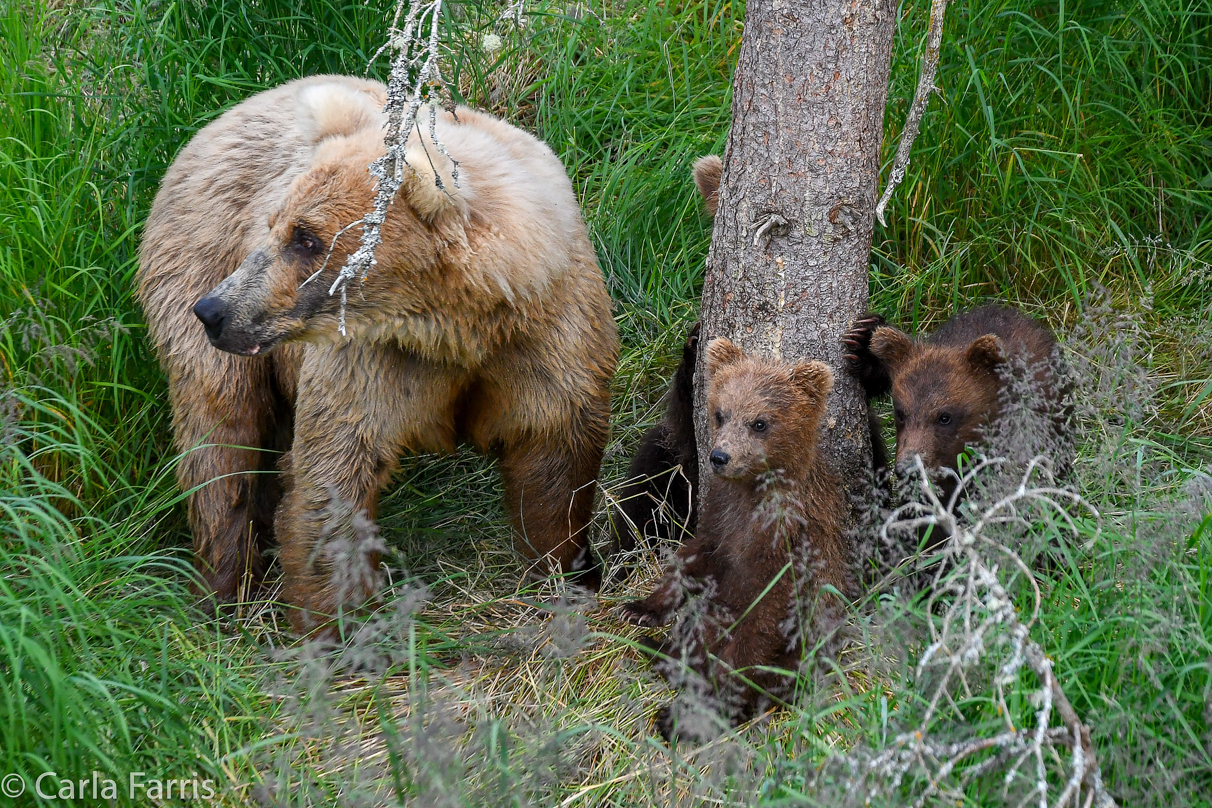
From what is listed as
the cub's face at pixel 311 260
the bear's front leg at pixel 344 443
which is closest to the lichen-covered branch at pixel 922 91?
the cub's face at pixel 311 260

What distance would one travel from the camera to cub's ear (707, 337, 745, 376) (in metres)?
3.78

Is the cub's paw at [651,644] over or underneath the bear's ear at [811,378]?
underneath

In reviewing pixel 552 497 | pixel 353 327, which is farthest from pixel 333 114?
pixel 552 497

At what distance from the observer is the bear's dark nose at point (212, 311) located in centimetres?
357

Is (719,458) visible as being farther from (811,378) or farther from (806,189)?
(806,189)

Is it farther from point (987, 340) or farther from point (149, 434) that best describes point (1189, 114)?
point (149, 434)

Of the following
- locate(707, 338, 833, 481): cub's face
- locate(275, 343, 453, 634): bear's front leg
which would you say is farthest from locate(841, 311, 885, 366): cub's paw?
locate(275, 343, 453, 634): bear's front leg

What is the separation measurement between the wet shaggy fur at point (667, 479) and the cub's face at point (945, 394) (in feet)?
2.69

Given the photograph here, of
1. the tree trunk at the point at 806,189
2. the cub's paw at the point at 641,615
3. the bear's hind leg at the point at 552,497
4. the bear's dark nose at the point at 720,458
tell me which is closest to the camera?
the bear's dark nose at the point at 720,458

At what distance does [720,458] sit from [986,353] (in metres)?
1.14

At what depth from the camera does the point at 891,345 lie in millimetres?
3967

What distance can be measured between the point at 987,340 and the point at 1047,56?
2.21m

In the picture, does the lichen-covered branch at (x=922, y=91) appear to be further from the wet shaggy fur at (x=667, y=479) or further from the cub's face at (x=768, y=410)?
the wet shaggy fur at (x=667, y=479)

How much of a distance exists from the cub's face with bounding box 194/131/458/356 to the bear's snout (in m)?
1.12
